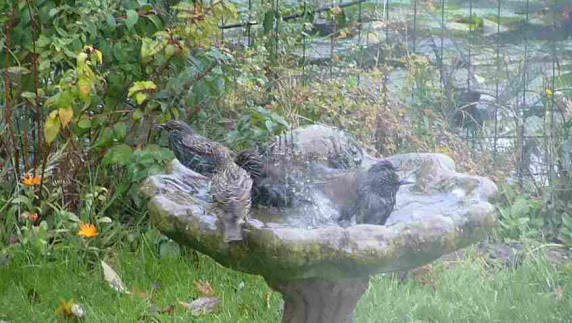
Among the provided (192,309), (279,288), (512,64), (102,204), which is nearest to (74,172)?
(102,204)

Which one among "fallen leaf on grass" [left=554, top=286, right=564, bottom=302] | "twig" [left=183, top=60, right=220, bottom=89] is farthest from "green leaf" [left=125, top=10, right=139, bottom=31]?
"fallen leaf on grass" [left=554, top=286, right=564, bottom=302]

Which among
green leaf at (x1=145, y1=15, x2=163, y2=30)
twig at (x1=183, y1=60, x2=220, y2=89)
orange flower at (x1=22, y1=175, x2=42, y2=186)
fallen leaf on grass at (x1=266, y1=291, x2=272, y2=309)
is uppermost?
green leaf at (x1=145, y1=15, x2=163, y2=30)

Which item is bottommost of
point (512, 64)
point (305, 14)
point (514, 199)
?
point (514, 199)

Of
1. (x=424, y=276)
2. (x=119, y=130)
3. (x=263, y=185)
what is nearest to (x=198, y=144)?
→ (x=263, y=185)

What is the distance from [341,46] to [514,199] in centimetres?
243

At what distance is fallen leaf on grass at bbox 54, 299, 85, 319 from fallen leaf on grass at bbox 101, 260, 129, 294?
0.28m

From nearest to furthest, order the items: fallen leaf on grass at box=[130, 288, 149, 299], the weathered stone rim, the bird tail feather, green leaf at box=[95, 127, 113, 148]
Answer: the weathered stone rim < the bird tail feather < fallen leaf on grass at box=[130, 288, 149, 299] < green leaf at box=[95, 127, 113, 148]

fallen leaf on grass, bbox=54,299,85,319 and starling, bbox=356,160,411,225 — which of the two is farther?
fallen leaf on grass, bbox=54,299,85,319

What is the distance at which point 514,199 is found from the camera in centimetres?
568

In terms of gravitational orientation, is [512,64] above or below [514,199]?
above

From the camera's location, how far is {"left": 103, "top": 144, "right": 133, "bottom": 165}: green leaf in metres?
5.05

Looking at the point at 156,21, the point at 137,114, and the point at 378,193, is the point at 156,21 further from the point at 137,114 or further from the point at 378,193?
the point at 378,193

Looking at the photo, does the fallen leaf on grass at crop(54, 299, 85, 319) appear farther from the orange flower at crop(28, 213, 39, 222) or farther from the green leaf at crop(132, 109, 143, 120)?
the green leaf at crop(132, 109, 143, 120)

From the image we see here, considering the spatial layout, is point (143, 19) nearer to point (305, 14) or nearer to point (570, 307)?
point (305, 14)
